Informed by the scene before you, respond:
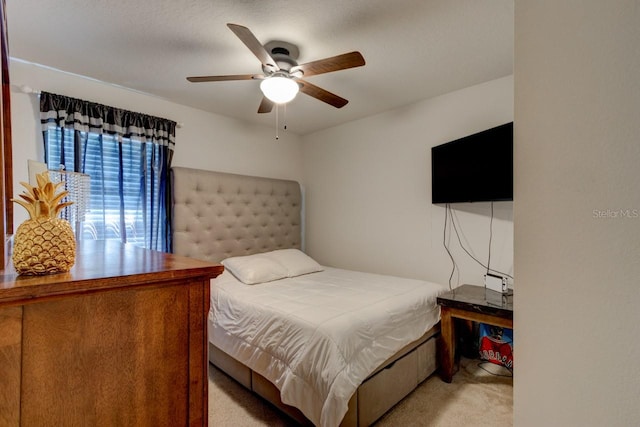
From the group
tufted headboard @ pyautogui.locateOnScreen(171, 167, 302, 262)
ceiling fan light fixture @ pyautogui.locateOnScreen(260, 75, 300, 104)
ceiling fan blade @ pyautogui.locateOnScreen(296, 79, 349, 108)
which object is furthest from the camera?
tufted headboard @ pyautogui.locateOnScreen(171, 167, 302, 262)

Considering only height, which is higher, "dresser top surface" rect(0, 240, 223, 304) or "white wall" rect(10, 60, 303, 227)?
"white wall" rect(10, 60, 303, 227)

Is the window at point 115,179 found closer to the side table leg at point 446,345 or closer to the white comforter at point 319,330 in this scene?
the white comforter at point 319,330

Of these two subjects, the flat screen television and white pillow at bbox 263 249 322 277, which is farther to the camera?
white pillow at bbox 263 249 322 277

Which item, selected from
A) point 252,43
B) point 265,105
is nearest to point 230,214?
point 265,105

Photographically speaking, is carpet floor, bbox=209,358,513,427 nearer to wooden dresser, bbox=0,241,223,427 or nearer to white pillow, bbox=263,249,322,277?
white pillow, bbox=263,249,322,277

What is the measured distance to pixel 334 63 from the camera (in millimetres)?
1680

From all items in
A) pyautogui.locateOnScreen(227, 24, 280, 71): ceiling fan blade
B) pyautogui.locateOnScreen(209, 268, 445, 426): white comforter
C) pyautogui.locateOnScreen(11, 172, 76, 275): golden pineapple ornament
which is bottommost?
pyautogui.locateOnScreen(209, 268, 445, 426): white comforter

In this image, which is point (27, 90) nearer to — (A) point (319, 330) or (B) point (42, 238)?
(B) point (42, 238)

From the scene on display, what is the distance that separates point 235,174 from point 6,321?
2.80 metres

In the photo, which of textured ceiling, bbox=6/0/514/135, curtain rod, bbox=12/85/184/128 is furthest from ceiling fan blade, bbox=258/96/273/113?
curtain rod, bbox=12/85/184/128

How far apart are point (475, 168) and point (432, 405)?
1729mm

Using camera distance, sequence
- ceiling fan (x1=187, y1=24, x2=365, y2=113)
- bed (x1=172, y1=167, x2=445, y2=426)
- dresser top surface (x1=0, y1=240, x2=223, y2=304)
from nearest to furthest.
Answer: dresser top surface (x1=0, y1=240, x2=223, y2=304)
bed (x1=172, y1=167, x2=445, y2=426)
ceiling fan (x1=187, y1=24, x2=365, y2=113)

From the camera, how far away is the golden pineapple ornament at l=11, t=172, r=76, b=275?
639 mm
